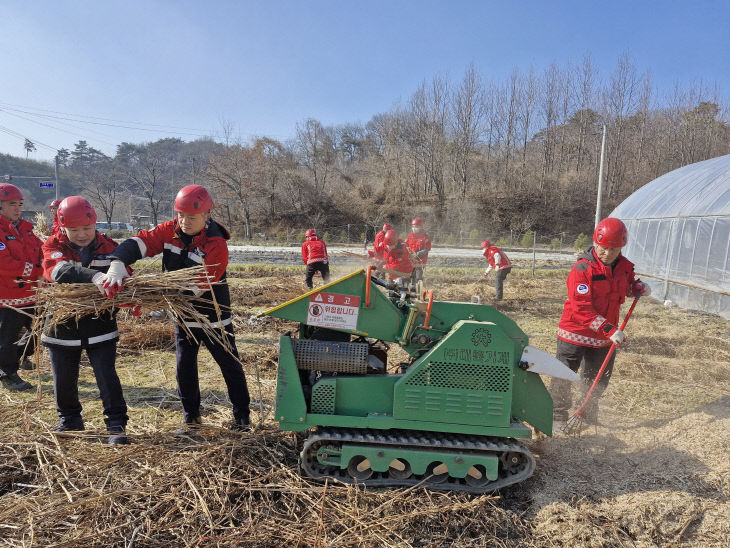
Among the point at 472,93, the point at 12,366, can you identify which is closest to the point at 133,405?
the point at 12,366

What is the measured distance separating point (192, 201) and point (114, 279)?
0.80 metres

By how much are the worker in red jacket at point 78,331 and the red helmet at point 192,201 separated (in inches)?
26.1

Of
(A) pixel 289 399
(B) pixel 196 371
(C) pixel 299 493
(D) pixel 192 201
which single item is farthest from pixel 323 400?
(D) pixel 192 201

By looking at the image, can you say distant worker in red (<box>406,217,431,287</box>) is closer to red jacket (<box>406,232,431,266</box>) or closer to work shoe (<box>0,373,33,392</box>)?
red jacket (<box>406,232,431,266</box>)

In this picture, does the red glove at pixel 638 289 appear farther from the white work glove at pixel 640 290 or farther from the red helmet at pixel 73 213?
the red helmet at pixel 73 213

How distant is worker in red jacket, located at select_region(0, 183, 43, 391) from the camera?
15.1 feet

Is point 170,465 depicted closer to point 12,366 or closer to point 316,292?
point 316,292

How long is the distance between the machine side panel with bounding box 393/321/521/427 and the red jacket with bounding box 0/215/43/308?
4404mm

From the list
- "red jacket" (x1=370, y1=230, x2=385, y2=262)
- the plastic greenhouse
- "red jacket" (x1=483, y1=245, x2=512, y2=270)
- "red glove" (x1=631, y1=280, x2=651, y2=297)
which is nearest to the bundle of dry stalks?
"red glove" (x1=631, y1=280, x2=651, y2=297)

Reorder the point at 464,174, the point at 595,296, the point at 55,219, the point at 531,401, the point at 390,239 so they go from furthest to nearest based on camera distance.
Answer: the point at 464,174, the point at 390,239, the point at 55,219, the point at 595,296, the point at 531,401

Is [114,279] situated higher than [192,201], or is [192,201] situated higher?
[192,201]

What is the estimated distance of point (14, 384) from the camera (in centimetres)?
475

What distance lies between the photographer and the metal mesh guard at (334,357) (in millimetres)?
3125

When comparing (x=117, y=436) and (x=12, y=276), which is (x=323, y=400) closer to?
(x=117, y=436)
